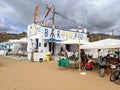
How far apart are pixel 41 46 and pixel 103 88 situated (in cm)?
1678

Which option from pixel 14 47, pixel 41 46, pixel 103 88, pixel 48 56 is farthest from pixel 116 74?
pixel 14 47

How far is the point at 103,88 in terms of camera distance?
666 cm

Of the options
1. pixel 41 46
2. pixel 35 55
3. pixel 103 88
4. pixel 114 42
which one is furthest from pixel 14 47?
pixel 103 88

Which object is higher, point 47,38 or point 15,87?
point 47,38

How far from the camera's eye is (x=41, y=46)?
897 inches

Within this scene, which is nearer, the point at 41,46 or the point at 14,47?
the point at 41,46

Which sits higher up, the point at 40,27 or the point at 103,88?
the point at 40,27

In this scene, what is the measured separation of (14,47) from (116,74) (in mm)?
27152

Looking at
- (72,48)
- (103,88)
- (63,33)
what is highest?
(63,33)

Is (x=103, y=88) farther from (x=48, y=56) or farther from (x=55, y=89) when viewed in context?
(x=48, y=56)

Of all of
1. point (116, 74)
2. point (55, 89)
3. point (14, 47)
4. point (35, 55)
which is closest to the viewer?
point (55, 89)

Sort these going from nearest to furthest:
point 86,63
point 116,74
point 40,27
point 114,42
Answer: point 116,74, point 114,42, point 86,63, point 40,27

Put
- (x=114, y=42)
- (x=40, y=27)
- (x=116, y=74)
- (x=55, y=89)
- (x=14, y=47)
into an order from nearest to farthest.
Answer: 1. (x=55, y=89)
2. (x=116, y=74)
3. (x=114, y=42)
4. (x=40, y=27)
5. (x=14, y=47)

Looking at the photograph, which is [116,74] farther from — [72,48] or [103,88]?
[72,48]
